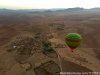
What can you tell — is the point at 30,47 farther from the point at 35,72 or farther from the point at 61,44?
the point at 35,72

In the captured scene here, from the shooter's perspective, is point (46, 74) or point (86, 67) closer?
point (46, 74)

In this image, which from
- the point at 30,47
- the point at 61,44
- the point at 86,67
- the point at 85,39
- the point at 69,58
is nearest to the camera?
the point at 86,67

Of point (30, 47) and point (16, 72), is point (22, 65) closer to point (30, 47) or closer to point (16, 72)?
point (16, 72)

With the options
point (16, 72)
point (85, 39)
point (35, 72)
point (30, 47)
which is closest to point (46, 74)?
point (35, 72)

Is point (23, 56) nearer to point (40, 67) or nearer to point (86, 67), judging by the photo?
point (40, 67)

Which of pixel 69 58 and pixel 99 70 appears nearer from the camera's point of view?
pixel 99 70

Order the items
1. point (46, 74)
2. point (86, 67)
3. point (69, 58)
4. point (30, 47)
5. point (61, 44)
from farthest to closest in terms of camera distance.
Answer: point (61, 44)
point (30, 47)
point (69, 58)
point (86, 67)
point (46, 74)

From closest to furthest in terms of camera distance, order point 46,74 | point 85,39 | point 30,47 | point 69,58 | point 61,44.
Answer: point 46,74
point 69,58
point 30,47
point 61,44
point 85,39

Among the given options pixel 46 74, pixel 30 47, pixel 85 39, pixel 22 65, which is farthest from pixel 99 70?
pixel 85 39

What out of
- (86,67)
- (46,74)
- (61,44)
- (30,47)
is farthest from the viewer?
(61,44)
